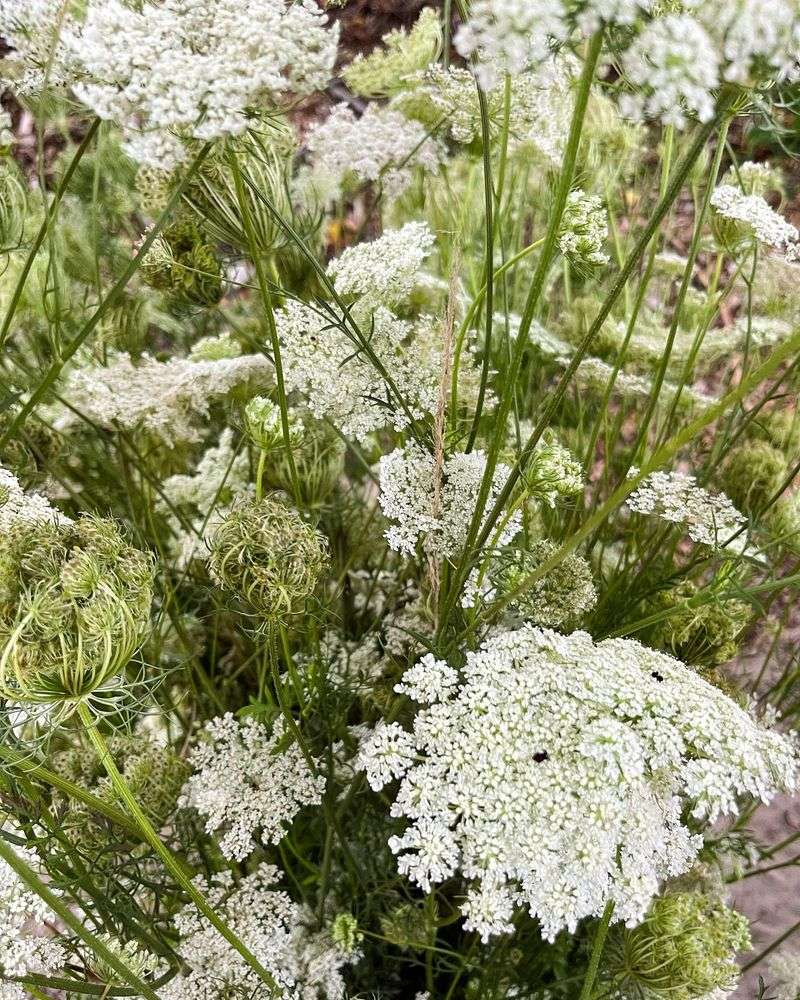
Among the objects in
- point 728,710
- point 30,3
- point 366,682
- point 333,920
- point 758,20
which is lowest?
point 333,920

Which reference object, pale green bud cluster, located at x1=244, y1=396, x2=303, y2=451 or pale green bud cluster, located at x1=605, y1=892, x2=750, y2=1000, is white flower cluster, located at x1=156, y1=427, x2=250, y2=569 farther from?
pale green bud cluster, located at x1=605, y1=892, x2=750, y2=1000

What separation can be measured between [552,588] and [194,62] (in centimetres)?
59

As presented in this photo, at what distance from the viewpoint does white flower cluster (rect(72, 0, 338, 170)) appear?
55 centimetres

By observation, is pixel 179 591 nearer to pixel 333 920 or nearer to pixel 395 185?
pixel 333 920

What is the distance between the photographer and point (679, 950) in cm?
87

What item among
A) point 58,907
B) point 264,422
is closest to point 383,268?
point 264,422

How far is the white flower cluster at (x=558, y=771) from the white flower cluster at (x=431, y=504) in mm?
138

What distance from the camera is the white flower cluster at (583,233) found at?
79cm

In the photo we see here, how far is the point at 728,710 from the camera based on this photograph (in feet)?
2.35

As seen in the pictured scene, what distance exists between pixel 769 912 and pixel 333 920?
97 cm

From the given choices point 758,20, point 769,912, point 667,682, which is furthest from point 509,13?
point 769,912

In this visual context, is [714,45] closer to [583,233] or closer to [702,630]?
[583,233]

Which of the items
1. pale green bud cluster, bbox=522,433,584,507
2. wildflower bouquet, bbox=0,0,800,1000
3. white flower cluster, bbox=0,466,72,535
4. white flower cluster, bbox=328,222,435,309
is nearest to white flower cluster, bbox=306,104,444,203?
wildflower bouquet, bbox=0,0,800,1000

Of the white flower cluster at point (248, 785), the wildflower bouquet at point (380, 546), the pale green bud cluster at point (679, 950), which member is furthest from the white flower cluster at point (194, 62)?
the pale green bud cluster at point (679, 950)
